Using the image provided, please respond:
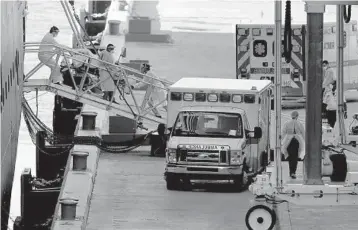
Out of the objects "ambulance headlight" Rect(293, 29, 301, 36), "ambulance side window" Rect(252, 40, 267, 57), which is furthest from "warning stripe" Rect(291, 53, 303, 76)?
"ambulance side window" Rect(252, 40, 267, 57)

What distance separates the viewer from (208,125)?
97.0ft

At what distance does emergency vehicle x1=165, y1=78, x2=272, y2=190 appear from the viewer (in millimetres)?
28859

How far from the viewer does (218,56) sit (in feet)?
181

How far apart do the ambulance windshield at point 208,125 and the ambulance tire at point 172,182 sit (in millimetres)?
939

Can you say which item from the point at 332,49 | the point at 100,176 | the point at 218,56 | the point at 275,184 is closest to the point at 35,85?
the point at 100,176

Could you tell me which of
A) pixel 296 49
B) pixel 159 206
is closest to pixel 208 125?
pixel 159 206

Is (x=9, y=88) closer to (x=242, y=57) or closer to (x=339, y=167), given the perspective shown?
(x=339, y=167)

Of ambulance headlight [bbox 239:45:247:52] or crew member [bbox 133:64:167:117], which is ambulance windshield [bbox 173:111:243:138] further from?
ambulance headlight [bbox 239:45:247:52]

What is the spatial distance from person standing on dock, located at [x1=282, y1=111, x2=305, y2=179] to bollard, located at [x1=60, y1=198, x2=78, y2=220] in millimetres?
5604

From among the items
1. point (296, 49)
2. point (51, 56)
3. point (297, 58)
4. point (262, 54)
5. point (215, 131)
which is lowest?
point (215, 131)

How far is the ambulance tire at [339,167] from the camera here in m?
23.6

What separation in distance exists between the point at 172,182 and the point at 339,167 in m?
6.77

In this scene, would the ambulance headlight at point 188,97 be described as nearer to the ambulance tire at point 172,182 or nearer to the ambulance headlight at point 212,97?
the ambulance headlight at point 212,97

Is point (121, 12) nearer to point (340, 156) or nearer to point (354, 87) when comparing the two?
point (354, 87)
